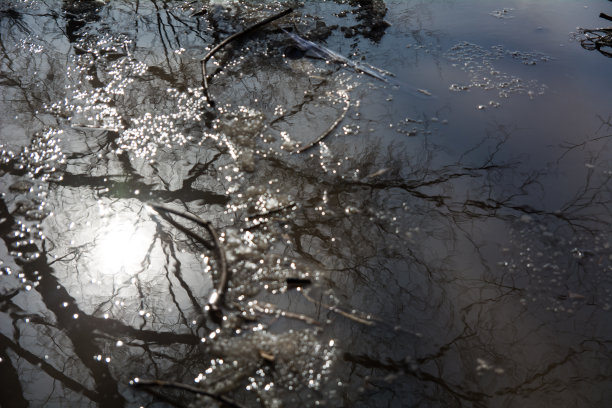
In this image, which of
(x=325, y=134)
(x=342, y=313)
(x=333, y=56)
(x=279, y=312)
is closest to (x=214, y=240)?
(x=279, y=312)

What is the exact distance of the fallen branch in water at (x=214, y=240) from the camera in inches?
96.7

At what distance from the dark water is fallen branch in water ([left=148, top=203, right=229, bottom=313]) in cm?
2

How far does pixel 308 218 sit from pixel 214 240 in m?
0.56

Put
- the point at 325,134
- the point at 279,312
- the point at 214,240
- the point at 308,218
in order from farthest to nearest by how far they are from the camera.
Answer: the point at 325,134, the point at 308,218, the point at 214,240, the point at 279,312

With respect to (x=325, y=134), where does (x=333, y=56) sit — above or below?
above

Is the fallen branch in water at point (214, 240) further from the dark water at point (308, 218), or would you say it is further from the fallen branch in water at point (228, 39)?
the fallen branch in water at point (228, 39)

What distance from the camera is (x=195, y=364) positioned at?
7.47 feet

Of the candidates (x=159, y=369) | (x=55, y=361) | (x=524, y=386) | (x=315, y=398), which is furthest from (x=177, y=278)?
(x=524, y=386)

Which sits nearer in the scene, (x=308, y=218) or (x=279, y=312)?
(x=279, y=312)

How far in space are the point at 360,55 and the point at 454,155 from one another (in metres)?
1.36

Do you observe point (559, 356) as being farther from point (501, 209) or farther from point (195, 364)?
point (195, 364)

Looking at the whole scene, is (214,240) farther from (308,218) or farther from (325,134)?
(325,134)

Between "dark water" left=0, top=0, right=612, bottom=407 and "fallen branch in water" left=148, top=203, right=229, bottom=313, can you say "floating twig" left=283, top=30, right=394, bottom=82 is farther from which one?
A: "fallen branch in water" left=148, top=203, right=229, bottom=313

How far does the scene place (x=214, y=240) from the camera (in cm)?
267
